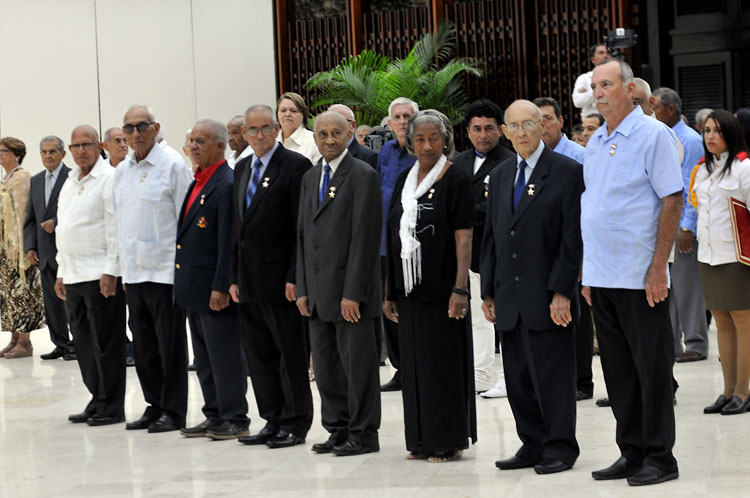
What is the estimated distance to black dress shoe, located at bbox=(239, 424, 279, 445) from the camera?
5.27 metres

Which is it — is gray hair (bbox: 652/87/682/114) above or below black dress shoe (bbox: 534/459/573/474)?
above

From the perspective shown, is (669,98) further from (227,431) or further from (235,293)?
(227,431)

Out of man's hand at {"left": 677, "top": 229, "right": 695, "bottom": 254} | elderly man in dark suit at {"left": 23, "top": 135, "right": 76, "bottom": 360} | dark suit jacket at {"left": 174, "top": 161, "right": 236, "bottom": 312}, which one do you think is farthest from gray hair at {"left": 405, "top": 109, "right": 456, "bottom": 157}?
elderly man in dark suit at {"left": 23, "top": 135, "right": 76, "bottom": 360}

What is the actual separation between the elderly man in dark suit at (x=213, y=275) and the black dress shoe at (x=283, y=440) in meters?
0.29

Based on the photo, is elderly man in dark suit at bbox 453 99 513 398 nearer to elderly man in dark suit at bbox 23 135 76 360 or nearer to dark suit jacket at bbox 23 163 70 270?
elderly man in dark suit at bbox 23 135 76 360

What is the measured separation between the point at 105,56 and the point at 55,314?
19.7 ft

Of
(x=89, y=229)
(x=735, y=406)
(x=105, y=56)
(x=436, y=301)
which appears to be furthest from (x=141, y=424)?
(x=105, y=56)

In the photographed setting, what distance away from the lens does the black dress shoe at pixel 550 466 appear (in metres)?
4.39

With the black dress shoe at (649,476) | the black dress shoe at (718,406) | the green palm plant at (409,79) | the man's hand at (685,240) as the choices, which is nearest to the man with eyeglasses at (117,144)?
the man's hand at (685,240)

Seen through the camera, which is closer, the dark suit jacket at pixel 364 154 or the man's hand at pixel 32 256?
the dark suit jacket at pixel 364 154

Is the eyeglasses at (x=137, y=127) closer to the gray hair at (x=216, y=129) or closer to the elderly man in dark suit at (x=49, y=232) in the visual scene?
the gray hair at (x=216, y=129)

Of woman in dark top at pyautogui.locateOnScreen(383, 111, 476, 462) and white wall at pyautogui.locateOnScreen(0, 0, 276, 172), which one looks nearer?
woman in dark top at pyautogui.locateOnScreen(383, 111, 476, 462)

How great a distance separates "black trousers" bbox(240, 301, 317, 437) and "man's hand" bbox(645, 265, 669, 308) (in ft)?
5.80

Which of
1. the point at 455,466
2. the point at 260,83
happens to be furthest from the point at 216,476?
the point at 260,83
